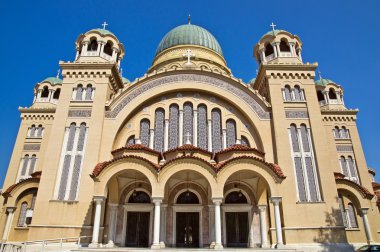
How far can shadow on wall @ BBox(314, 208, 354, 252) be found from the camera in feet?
48.0

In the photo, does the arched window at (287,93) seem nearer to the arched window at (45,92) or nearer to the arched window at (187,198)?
the arched window at (187,198)

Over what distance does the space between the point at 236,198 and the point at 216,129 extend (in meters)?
4.72

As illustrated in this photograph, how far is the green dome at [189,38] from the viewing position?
28.5 metres

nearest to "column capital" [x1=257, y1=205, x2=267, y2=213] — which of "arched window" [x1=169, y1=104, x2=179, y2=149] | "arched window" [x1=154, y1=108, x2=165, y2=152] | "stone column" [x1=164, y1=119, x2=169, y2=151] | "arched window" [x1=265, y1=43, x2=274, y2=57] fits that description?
"arched window" [x1=169, y1=104, x2=179, y2=149]

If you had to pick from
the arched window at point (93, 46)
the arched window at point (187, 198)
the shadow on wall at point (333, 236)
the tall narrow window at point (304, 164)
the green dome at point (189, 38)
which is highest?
the green dome at point (189, 38)

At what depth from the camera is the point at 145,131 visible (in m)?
19.1

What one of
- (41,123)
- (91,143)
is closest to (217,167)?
(91,143)

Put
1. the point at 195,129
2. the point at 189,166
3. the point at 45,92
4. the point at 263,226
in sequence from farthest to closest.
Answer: the point at 45,92
the point at 195,129
the point at 263,226
the point at 189,166

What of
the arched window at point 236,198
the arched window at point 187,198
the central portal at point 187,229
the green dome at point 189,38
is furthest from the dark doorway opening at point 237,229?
the green dome at point 189,38

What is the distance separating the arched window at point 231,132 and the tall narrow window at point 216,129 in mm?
545

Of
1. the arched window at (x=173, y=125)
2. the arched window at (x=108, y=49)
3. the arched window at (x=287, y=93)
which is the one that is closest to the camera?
the arched window at (x=173, y=125)

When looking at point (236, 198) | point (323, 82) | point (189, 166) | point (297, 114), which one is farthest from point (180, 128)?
point (323, 82)

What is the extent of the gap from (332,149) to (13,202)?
23.4 meters

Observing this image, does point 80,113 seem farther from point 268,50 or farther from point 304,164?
point 268,50
